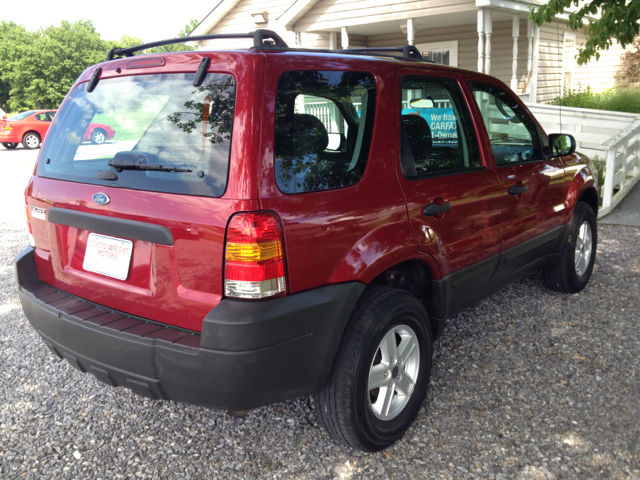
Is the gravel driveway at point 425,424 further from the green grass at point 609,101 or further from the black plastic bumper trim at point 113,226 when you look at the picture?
the green grass at point 609,101

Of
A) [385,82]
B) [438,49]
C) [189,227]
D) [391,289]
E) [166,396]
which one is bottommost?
[166,396]

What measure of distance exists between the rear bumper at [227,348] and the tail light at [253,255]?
6 centimetres

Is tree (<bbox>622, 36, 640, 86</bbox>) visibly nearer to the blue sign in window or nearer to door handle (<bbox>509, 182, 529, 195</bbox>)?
door handle (<bbox>509, 182, 529, 195</bbox>)

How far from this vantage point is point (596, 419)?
2938mm

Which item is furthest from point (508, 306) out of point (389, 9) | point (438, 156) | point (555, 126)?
point (389, 9)

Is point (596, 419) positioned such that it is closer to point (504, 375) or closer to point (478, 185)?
point (504, 375)

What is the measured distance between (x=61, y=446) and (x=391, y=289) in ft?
6.25

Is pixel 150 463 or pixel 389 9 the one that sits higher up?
pixel 389 9

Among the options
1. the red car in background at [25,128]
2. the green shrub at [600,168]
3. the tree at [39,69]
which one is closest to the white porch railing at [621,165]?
the green shrub at [600,168]

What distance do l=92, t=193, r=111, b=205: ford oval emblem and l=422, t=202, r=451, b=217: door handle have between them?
1.55 metres

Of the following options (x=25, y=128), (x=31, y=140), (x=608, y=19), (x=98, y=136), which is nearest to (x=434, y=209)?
(x=98, y=136)

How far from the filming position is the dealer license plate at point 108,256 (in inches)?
94.3

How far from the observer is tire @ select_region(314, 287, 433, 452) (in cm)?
247

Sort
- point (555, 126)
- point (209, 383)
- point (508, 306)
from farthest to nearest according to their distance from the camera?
point (555, 126), point (508, 306), point (209, 383)
